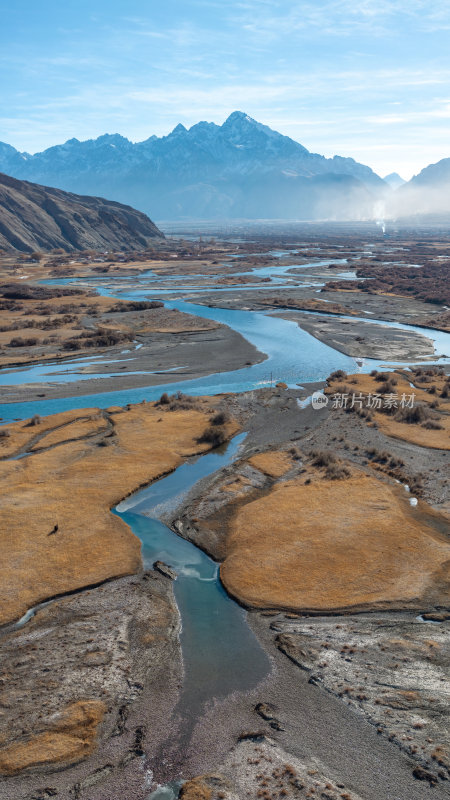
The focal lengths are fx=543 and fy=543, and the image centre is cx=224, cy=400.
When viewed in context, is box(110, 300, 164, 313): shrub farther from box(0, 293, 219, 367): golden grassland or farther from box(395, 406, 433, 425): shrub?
box(395, 406, 433, 425): shrub

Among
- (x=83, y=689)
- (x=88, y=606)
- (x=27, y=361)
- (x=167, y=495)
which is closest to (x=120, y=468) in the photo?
(x=167, y=495)

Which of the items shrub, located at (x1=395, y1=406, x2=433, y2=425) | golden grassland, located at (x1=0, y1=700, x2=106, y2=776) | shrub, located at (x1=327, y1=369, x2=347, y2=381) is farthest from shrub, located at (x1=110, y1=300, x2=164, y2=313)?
golden grassland, located at (x1=0, y1=700, x2=106, y2=776)

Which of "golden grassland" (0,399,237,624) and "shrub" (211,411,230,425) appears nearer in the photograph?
"golden grassland" (0,399,237,624)

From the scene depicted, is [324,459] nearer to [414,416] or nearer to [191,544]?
[191,544]

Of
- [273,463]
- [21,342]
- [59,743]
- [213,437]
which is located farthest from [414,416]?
[21,342]

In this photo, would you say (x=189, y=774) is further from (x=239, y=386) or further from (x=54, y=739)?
(x=239, y=386)

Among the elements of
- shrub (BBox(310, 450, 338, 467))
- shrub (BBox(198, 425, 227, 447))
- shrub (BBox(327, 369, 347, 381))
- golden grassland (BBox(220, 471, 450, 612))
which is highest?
shrub (BBox(327, 369, 347, 381))

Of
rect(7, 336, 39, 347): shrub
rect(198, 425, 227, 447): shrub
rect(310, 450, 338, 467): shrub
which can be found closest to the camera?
rect(310, 450, 338, 467): shrub

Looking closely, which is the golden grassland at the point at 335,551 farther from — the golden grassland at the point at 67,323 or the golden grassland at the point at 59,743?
the golden grassland at the point at 67,323
